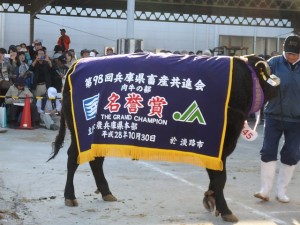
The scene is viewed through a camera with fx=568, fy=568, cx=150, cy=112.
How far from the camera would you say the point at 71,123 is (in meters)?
6.00

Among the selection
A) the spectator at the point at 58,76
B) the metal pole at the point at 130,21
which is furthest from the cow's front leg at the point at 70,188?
the metal pole at the point at 130,21

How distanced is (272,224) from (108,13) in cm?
2240

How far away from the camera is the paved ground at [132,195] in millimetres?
5505

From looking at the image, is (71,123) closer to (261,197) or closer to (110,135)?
(110,135)

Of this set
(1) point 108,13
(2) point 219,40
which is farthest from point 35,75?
(2) point 219,40

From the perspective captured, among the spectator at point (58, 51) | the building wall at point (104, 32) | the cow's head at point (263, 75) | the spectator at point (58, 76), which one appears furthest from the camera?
the building wall at point (104, 32)

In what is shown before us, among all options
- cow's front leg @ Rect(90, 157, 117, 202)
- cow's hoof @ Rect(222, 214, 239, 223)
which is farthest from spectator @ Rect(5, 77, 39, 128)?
cow's hoof @ Rect(222, 214, 239, 223)

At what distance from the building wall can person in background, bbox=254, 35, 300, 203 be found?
881 inches

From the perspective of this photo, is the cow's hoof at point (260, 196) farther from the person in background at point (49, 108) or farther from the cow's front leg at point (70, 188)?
the person in background at point (49, 108)

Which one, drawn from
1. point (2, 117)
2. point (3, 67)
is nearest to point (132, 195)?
point (2, 117)

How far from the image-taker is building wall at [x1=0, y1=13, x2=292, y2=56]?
27.5 meters

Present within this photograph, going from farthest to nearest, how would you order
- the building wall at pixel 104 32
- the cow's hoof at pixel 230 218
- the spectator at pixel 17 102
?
the building wall at pixel 104 32 → the spectator at pixel 17 102 → the cow's hoof at pixel 230 218

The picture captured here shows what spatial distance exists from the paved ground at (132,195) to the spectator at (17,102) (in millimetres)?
3927

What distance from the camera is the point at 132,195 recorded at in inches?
254
